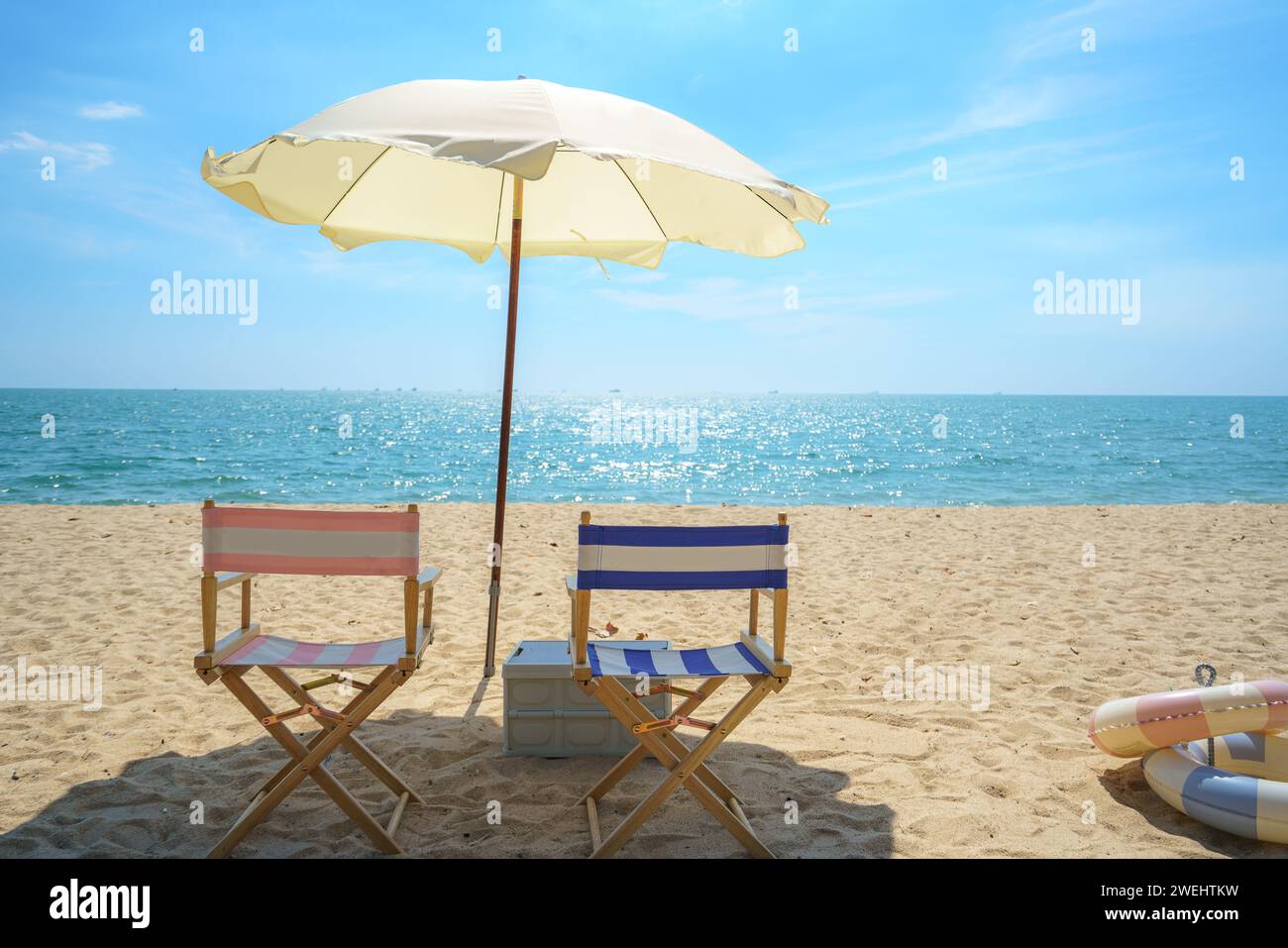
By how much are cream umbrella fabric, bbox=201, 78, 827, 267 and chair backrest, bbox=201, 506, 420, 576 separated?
116cm

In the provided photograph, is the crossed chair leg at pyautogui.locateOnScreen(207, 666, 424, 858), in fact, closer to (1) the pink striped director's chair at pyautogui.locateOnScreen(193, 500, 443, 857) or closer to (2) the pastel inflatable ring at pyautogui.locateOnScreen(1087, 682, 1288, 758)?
(1) the pink striped director's chair at pyautogui.locateOnScreen(193, 500, 443, 857)

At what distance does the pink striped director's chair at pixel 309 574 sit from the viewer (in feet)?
7.96

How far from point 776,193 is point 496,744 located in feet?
7.87

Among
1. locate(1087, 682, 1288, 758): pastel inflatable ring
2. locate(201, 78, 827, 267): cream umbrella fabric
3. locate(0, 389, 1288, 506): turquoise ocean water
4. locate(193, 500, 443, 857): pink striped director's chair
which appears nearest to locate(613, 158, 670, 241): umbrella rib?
locate(201, 78, 827, 267): cream umbrella fabric

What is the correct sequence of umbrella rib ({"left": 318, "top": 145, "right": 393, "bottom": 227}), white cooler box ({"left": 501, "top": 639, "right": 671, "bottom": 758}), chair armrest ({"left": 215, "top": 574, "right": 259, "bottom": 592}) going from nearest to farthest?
chair armrest ({"left": 215, "top": 574, "right": 259, "bottom": 592})
white cooler box ({"left": 501, "top": 639, "right": 671, "bottom": 758})
umbrella rib ({"left": 318, "top": 145, "right": 393, "bottom": 227})

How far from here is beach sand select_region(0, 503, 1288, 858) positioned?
2689 mm

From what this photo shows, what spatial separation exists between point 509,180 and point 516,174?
1.75 m

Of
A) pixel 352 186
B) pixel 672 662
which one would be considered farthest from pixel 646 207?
pixel 672 662

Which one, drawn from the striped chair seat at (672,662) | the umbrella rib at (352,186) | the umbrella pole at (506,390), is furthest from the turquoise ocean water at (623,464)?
the striped chair seat at (672,662)

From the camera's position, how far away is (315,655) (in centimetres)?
269

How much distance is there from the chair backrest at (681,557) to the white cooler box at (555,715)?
0.90 m

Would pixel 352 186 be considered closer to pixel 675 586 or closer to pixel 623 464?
pixel 675 586

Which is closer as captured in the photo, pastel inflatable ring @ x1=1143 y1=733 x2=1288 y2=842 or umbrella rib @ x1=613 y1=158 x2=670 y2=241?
pastel inflatable ring @ x1=1143 y1=733 x2=1288 y2=842
